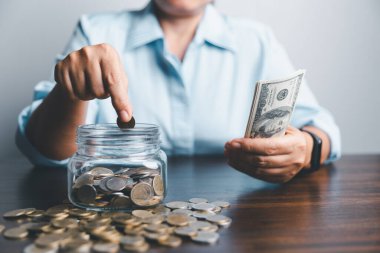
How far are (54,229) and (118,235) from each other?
0.11 m

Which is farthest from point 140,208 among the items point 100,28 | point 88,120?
point 100,28

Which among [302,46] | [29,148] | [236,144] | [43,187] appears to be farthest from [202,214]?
[302,46]

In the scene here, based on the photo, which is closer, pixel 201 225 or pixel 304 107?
pixel 201 225

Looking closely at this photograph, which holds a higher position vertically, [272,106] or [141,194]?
[272,106]

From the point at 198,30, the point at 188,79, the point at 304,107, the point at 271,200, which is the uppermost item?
the point at 198,30

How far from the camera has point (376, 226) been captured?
0.73m

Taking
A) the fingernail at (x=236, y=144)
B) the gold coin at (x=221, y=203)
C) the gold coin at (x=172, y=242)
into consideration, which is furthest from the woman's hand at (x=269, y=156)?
the gold coin at (x=172, y=242)

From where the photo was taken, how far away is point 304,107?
1476 mm

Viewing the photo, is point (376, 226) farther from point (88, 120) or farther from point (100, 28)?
point (100, 28)

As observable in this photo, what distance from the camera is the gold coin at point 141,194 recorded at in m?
0.77

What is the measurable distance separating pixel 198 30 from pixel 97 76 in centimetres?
78

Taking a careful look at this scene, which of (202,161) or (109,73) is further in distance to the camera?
(202,161)

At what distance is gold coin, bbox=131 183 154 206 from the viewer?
77 centimetres

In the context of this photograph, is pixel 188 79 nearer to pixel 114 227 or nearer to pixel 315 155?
pixel 315 155
